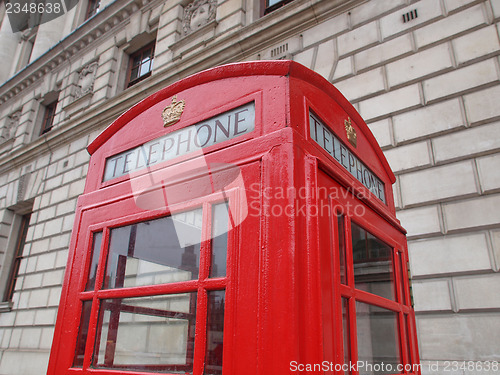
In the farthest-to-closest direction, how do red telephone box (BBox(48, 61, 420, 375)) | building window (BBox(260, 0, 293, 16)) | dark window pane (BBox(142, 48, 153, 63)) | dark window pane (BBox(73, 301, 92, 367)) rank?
1. dark window pane (BBox(142, 48, 153, 63))
2. building window (BBox(260, 0, 293, 16))
3. dark window pane (BBox(73, 301, 92, 367))
4. red telephone box (BBox(48, 61, 420, 375))

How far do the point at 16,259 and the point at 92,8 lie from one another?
8223mm

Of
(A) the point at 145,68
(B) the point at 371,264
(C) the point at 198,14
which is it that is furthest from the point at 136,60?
(B) the point at 371,264

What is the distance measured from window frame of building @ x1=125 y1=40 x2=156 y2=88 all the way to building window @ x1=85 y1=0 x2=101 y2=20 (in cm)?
351

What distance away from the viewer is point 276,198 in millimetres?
1385

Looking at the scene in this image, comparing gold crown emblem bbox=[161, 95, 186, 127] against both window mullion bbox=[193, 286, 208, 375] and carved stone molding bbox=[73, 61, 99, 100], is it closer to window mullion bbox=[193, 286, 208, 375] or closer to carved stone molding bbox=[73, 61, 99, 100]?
window mullion bbox=[193, 286, 208, 375]

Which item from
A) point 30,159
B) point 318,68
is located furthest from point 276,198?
point 30,159

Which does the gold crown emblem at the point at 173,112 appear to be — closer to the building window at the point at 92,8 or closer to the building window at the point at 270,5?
the building window at the point at 270,5

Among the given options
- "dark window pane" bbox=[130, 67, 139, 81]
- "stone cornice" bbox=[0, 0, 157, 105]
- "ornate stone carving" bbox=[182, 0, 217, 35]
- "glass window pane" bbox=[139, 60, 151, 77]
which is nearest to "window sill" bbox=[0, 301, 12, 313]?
"dark window pane" bbox=[130, 67, 139, 81]

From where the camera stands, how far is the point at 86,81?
10.5 metres

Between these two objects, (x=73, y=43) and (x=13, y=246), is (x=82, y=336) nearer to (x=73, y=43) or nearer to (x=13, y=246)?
(x=13, y=246)

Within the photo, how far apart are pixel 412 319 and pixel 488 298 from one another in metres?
1.95

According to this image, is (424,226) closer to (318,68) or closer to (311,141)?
(318,68)

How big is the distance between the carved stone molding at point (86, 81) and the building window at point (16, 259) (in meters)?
3.78

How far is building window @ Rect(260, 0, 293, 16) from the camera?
728 centimetres
